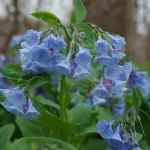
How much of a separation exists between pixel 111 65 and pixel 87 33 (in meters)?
0.13

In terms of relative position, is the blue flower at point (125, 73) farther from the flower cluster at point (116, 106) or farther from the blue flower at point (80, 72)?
the flower cluster at point (116, 106)

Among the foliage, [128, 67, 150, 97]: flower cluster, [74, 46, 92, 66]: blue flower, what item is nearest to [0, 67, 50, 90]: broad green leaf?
the foliage

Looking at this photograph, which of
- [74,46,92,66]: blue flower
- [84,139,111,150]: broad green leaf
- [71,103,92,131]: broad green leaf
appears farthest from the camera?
[71,103,92,131]: broad green leaf

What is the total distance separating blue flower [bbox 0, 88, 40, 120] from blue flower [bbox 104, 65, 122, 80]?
0.77 feet

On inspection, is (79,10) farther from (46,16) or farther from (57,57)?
(57,57)

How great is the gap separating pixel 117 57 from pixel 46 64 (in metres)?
0.20

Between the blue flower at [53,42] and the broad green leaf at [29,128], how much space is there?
0.52 m

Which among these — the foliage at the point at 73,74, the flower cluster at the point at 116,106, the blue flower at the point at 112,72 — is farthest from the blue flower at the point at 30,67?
the flower cluster at the point at 116,106

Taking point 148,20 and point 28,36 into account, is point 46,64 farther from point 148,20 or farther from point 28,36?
point 148,20

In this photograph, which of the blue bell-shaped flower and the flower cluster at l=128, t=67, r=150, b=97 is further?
the flower cluster at l=128, t=67, r=150, b=97

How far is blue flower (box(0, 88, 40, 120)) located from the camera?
3.52ft

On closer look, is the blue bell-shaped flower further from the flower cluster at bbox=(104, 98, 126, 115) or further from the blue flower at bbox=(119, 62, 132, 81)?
the flower cluster at bbox=(104, 98, 126, 115)

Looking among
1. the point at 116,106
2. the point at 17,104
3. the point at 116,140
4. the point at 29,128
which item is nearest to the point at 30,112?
the point at 17,104

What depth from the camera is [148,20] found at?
8844mm
